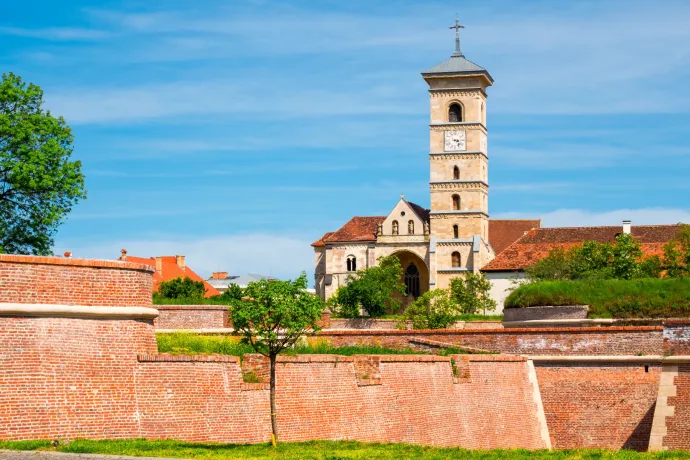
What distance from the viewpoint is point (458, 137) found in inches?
3521

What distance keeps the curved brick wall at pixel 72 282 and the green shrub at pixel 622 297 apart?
18.6 m

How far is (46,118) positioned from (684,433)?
84.5 ft

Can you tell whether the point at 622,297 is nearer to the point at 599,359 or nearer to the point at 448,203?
the point at 599,359

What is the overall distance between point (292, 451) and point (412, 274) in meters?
72.8

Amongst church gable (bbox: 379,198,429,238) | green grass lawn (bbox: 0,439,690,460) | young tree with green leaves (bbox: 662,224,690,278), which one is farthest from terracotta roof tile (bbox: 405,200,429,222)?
green grass lawn (bbox: 0,439,690,460)

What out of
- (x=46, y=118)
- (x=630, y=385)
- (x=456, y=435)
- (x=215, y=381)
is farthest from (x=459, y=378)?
(x=46, y=118)

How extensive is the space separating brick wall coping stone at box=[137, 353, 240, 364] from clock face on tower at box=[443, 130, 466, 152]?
68.9 meters

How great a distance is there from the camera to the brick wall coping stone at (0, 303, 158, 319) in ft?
61.5

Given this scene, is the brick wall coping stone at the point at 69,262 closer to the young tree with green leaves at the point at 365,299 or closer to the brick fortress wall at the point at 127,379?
the brick fortress wall at the point at 127,379

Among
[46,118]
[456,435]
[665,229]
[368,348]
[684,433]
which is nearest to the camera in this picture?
[456,435]

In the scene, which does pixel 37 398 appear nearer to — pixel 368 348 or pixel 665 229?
pixel 368 348

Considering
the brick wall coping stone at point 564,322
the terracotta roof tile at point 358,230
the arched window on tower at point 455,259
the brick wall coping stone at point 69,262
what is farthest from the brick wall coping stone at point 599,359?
the terracotta roof tile at point 358,230

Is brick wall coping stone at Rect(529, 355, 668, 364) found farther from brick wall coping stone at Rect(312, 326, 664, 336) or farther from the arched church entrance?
the arched church entrance

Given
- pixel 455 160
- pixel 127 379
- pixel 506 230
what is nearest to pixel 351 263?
pixel 455 160
